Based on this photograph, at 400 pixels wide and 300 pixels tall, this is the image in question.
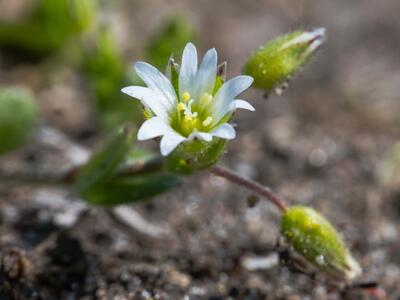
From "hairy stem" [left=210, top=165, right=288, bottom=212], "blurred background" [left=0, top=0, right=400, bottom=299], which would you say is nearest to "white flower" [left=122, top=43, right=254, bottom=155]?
"hairy stem" [left=210, top=165, right=288, bottom=212]

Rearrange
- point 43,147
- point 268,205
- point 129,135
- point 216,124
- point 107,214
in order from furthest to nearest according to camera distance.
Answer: point 43,147 < point 268,205 < point 107,214 < point 129,135 < point 216,124

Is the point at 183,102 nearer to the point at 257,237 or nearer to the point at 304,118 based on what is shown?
the point at 257,237

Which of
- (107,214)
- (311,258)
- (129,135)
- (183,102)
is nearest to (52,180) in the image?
(107,214)

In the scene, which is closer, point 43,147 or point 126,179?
point 126,179

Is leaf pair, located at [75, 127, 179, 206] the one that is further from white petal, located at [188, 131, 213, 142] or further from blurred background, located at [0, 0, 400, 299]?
white petal, located at [188, 131, 213, 142]

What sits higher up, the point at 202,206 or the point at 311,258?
the point at 202,206

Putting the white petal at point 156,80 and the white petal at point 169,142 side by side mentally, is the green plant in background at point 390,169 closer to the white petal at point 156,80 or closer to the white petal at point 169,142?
the white petal at point 156,80

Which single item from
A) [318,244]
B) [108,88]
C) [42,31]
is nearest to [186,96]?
[318,244]

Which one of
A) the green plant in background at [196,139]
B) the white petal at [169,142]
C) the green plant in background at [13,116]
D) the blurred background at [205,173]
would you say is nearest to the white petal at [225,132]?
the green plant in background at [196,139]
